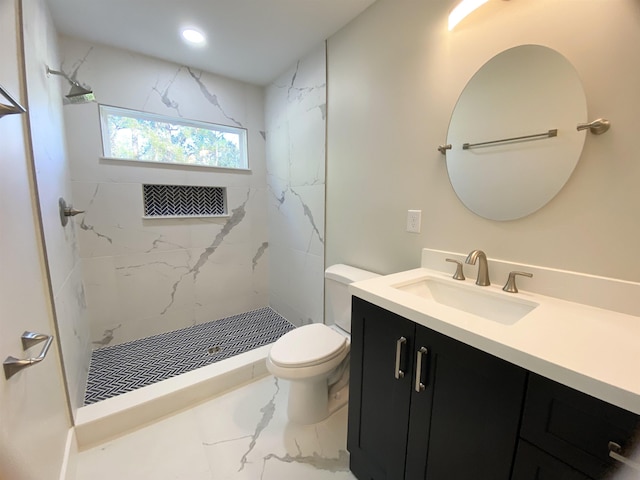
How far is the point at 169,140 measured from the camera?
2.27 meters

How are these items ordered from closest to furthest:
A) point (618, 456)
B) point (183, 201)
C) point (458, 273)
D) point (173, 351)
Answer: point (618, 456) < point (458, 273) < point (173, 351) < point (183, 201)

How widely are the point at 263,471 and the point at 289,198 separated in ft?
6.02

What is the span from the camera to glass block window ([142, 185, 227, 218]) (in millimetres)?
2230

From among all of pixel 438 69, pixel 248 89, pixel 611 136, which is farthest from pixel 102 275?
pixel 611 136

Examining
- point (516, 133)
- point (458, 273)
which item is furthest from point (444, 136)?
point (458, 273)

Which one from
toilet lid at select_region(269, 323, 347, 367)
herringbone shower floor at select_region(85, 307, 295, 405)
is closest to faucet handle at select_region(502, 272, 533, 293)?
toilet lid at select_region(269, 323, 347, 367)

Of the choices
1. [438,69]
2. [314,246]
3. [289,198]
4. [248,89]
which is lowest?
[314,246]

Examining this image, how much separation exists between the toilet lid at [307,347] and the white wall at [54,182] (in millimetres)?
986

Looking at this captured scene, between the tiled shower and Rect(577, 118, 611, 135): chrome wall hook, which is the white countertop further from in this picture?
the tiled shower

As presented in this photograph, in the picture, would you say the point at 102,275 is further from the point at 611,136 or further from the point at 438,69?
the point at 611,136

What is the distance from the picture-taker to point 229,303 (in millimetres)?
2664

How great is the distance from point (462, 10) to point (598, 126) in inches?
27.5

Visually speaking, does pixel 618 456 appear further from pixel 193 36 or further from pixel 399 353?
pixel 193 36

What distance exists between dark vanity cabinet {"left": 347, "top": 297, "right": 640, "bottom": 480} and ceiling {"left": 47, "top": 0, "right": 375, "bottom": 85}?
1648mm
